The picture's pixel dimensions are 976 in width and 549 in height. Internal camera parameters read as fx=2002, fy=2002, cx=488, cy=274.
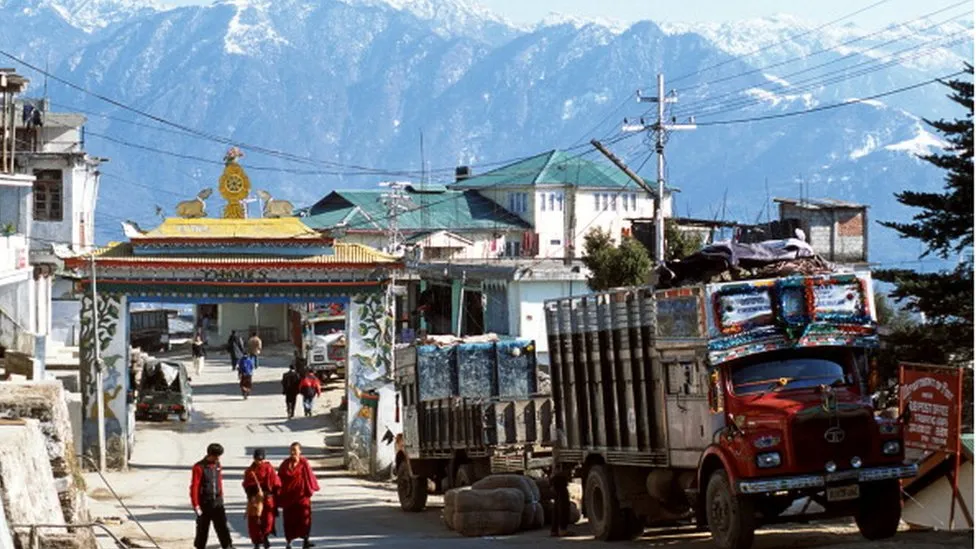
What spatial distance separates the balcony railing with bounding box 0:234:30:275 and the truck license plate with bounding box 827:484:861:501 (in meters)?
37.3

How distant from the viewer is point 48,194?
7975 centimetres

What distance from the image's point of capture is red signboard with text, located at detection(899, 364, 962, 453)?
22703 mm

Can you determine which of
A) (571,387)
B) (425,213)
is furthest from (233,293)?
(425,213)

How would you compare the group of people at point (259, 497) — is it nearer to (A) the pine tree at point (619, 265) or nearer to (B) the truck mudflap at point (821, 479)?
(B) the truck mudflap at point (821, 479)

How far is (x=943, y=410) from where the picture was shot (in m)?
23.1

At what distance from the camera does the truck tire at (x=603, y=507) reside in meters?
26.8

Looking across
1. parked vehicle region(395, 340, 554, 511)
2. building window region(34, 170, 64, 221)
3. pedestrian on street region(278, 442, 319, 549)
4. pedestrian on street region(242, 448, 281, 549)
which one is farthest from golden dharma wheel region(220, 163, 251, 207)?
building window region(34, 170, 64, 221)

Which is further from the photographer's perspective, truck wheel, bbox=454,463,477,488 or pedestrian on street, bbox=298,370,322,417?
pedestrian on street, bbox=298,370,322,417

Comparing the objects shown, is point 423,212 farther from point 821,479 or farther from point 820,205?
point 821,479

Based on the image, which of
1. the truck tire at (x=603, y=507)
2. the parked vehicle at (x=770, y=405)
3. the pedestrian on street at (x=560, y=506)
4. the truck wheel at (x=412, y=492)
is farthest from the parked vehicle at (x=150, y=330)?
Result: the parked vehicle at (x=770, y=405)

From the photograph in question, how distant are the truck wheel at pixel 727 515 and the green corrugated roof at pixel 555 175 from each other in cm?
10497

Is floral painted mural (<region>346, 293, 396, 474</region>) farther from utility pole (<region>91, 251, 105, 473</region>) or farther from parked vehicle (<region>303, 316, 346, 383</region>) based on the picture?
parked vehicle (<region>303, 316, 346, 383</region>)

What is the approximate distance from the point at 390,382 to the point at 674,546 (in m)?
17.6

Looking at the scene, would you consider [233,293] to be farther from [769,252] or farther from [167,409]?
[769,252]
